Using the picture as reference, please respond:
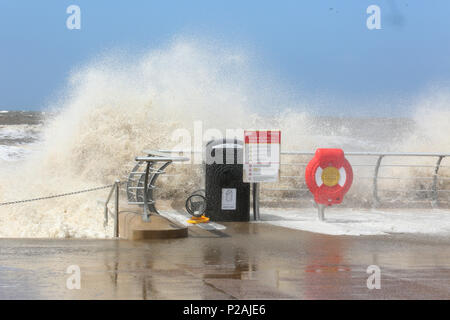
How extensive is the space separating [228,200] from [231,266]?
357 cm

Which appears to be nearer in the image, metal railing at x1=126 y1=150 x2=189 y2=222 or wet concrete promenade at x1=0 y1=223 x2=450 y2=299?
wet concrete promenade at x1=0 y1=223 x2=450 y2=299

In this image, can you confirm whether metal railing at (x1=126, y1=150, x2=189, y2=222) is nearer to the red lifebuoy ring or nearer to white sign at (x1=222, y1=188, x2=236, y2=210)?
white sign at (x1=222, y1=188, x2=236, y2=210)

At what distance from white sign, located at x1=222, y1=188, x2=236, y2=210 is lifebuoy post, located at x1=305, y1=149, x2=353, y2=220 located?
110cm

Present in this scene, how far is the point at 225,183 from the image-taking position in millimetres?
10023

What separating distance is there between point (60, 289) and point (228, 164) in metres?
5.01

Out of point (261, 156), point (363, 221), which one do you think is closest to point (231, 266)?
point (261, 156)

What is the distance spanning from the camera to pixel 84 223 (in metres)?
11.0

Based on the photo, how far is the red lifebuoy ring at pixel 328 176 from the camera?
A: 1009cm

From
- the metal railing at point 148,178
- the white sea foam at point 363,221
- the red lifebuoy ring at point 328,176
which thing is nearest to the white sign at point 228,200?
the white sea foam at point 363,221

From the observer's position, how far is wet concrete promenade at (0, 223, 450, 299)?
5262 mm

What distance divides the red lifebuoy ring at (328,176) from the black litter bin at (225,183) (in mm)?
1012

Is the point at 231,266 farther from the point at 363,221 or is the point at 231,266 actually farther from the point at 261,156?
the point at 363,221

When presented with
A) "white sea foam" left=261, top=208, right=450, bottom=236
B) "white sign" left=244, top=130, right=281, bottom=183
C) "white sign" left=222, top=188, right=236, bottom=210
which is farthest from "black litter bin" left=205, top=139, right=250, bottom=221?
"white sea foam" left=261, top=208, right=450, bottom=236

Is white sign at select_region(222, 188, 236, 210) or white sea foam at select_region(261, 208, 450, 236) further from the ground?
white sign at select_region(222, 188, 236, 210)
